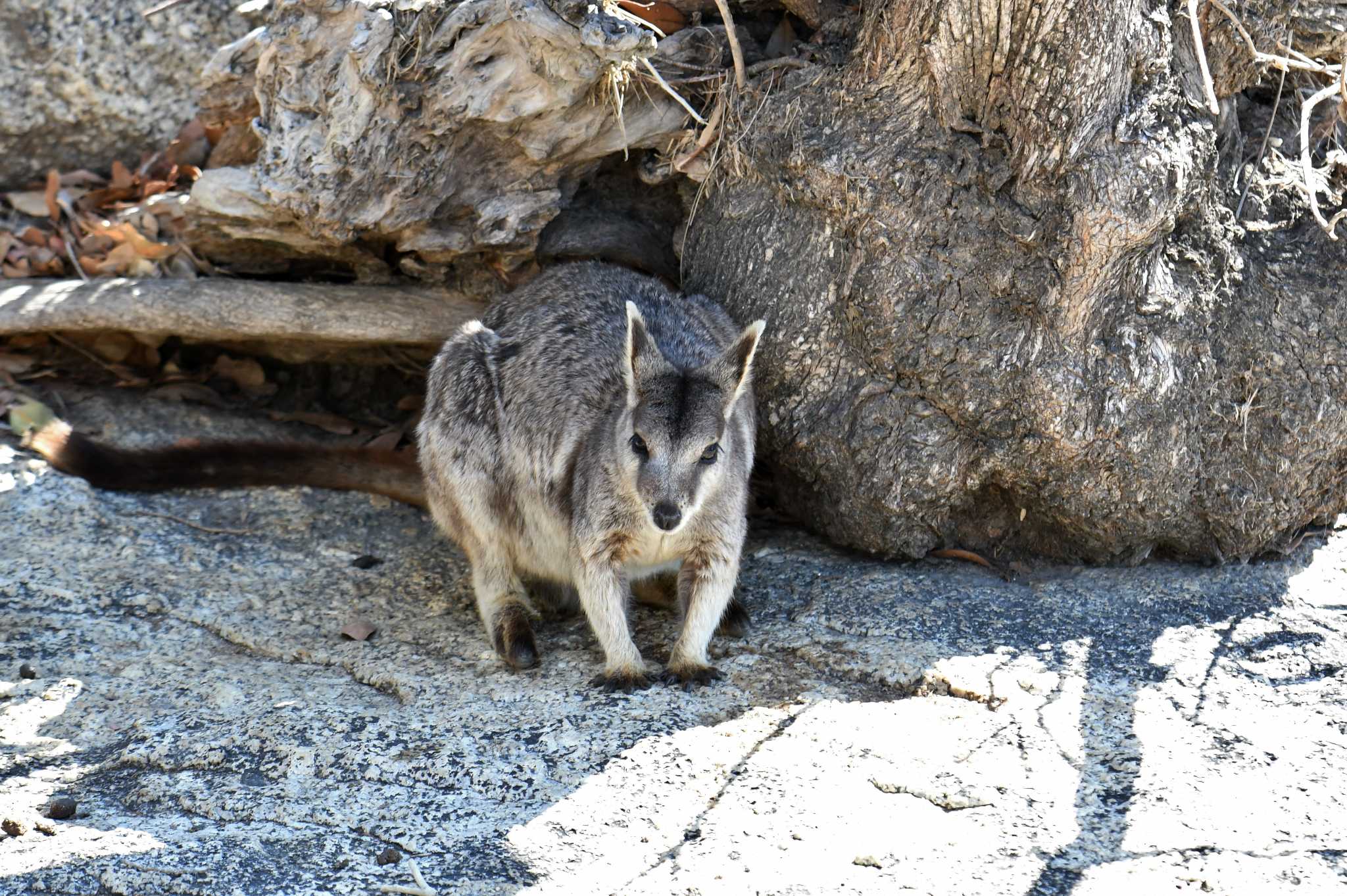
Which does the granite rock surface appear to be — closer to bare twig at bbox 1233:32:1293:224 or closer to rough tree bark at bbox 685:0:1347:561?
rough tree bark at bbox 685:0:1347:561

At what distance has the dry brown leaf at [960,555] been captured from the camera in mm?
5734

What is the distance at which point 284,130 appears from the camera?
563cm

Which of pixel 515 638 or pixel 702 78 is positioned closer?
pixel 515 638

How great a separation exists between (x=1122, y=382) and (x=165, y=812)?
3.75 meters

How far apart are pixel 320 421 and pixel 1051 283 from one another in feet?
12.6

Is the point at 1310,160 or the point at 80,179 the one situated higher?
the point at 1310,160

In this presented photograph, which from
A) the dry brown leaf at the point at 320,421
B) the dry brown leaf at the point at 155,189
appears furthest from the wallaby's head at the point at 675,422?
the dry brown leaf at the point at 155,189

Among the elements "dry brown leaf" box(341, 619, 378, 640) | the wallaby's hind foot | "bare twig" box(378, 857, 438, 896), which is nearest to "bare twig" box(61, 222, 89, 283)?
"dry brown leaf" box(341, 619, 378, 640)

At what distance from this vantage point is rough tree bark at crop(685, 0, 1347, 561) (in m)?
4.91

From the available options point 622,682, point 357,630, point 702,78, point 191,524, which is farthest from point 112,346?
point 622,682

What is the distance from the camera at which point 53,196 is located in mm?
7035

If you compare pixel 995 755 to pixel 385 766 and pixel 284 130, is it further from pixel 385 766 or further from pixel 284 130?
pixel 284 130

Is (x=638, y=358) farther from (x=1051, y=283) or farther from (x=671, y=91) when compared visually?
(x=1051, y=283)

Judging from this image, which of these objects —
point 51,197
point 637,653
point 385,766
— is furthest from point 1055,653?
point 51,197
